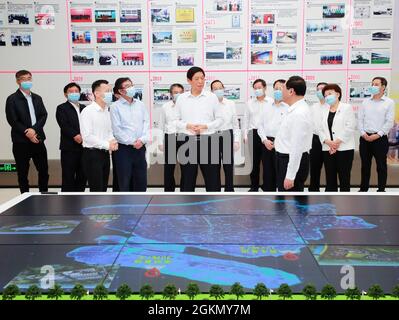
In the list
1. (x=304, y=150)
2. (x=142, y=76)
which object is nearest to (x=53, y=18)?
(x=142, y=76)

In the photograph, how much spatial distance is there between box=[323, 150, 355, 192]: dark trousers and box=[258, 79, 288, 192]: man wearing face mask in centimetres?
69

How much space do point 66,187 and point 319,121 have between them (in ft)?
10.6

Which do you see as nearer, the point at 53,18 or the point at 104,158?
the point at 104,158

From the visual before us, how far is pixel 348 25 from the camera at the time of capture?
22.1ft

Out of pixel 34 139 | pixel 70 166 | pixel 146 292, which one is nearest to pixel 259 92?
pixel 70 166

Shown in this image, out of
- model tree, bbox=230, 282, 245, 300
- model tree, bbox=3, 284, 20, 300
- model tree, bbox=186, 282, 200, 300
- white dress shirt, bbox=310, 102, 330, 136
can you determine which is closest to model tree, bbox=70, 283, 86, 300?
model tree, bbox=3, 284, 20, 300

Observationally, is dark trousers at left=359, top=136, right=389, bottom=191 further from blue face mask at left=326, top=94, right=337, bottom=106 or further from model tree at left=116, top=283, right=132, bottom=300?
model tree at left=116, top=283, right=132, bottom=300

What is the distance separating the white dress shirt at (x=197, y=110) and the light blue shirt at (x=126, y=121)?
0.45 m

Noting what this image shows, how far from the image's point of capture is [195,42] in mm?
6855

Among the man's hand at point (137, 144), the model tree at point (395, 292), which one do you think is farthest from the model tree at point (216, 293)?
the man's hand at point (137, 144)

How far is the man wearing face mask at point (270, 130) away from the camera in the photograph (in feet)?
19.1

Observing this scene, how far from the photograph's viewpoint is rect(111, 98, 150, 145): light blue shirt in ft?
15.6
